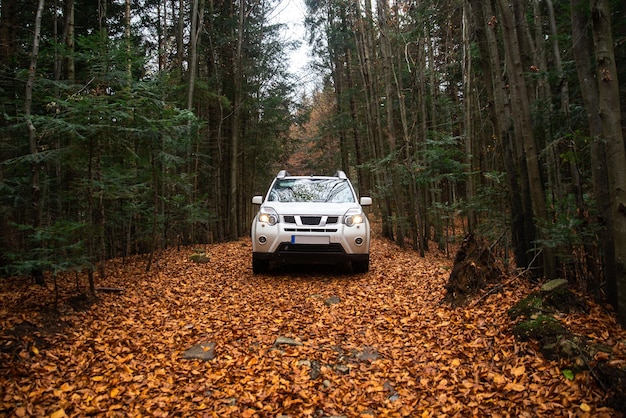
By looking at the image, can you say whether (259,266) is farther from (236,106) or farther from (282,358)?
(236,106)

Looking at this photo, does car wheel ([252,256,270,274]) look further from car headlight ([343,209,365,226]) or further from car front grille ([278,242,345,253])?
car headlight ([343,209,365,226])

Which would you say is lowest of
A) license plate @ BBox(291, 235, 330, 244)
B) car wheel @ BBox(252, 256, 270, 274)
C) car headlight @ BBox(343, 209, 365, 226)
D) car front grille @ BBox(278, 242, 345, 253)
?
car wheel @ BBox(252, 256, 270, 274)

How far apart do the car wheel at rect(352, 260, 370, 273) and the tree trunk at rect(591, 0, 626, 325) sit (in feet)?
12.9

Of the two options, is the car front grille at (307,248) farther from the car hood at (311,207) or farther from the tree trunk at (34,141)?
the tree trunk at (34,141)

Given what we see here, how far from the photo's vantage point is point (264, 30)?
15383 millimetres

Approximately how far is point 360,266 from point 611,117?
14.7 feet

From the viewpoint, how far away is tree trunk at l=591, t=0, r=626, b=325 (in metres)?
3.12

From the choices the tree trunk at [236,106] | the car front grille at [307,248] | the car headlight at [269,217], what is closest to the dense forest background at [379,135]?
the tree trunk at [236,106]

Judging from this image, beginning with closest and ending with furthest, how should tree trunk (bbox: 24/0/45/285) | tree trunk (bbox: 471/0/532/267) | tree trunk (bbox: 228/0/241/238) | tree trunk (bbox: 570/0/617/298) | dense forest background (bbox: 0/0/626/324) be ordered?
tree trunk (bbox: 570/0/617/298)
dense forest background (bbox: 0/0/626/324)
tree trunk (bbox: 24/0/45/285)
tree trunk (bbox: 471/0/532/267)
tree trunk (bbox: 228/0/241/238)

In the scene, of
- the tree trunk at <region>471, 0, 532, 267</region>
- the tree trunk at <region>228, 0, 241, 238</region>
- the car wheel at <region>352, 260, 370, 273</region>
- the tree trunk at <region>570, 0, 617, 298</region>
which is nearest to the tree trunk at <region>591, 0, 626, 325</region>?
the tree trunk at <region>570, 0, 617, 298</region>

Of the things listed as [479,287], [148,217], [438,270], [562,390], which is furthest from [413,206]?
[562,390]

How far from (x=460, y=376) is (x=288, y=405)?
1614mm

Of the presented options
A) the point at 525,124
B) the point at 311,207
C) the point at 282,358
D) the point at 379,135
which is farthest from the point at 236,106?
the point at 282,358

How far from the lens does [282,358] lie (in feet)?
12.0
